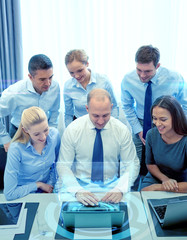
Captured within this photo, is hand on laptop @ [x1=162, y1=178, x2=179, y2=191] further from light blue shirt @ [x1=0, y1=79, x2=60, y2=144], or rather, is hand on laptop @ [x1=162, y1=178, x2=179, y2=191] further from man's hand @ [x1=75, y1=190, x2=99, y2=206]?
light blue shirt @ [x1=0, y1=79, x2=60, y2=144]

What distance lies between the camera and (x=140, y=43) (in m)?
3.17

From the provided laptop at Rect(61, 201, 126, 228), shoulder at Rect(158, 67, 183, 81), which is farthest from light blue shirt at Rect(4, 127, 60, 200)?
shoulder at Rect(158, 67, 183, 81)

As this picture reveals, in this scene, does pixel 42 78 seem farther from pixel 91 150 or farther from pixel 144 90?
pixel 144 90

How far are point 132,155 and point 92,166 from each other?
0.95 ft

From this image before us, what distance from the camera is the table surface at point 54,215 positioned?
1299 mm

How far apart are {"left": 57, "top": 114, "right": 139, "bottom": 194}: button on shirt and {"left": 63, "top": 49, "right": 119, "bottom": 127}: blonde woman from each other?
1.44 ft

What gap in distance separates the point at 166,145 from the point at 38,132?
0.88 meters

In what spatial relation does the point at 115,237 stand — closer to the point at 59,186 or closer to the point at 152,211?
the point at 152,211

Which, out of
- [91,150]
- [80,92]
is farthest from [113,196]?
[80,92]

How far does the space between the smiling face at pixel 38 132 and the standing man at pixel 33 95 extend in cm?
51

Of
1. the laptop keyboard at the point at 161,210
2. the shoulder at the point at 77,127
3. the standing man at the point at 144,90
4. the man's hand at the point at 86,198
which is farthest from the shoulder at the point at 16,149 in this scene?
the standing man at the point at 144,90

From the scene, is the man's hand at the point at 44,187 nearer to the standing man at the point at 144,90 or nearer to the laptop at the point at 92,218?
the laptop at the point at 92,218

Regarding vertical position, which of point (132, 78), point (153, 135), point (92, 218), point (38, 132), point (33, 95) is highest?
point (132, 78)

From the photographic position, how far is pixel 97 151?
6.41 feet
